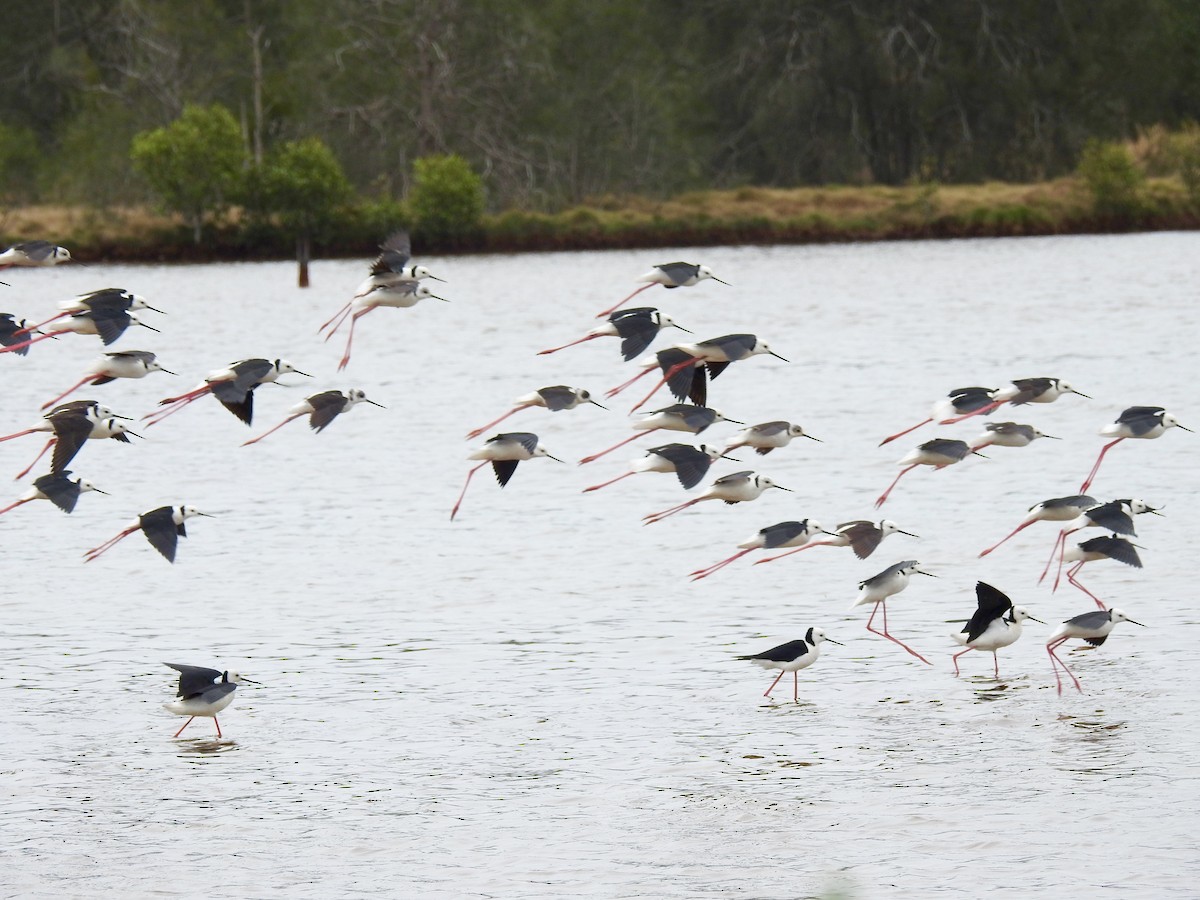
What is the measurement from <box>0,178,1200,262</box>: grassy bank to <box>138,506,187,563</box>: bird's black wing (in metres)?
55.3

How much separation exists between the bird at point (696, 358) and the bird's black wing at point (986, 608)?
208cm

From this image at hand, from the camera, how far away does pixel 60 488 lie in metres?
14.4

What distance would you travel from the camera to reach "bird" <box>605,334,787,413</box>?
14.5 m

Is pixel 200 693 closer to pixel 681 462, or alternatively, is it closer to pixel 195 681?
pixel 195 681

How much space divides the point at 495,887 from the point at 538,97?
69.9m

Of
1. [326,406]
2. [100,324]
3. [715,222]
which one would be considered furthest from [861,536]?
[715,222]

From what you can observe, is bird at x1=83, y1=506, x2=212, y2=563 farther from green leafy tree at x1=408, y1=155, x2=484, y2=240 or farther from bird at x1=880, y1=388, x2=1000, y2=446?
green leafy tree at x1=408, y1=155, x2=484, y2=240

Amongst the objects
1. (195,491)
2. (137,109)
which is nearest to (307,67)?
(137,109)

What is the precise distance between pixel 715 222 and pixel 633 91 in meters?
8.45

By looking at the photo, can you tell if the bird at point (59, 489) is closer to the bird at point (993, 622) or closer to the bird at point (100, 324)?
the bird at point (100, 324)

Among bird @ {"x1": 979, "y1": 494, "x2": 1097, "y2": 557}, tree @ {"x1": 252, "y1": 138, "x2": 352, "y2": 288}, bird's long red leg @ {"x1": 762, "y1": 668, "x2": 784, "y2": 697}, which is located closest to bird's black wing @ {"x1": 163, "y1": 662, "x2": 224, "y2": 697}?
bird's long red leg @ {"x1": 762, "y1": 668, "x2": 784, "y2": 697}

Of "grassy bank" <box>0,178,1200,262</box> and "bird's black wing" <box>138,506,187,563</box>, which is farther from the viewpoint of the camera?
"grassy bank" <box>0,178,1200,262</box>

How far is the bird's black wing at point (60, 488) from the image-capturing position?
14266mm

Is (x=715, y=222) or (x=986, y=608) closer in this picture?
(x=986, y=608)
